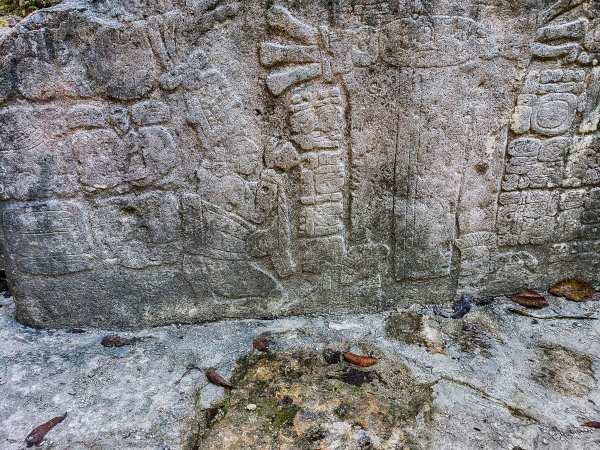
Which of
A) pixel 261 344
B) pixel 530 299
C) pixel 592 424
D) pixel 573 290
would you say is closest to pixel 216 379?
pixel 261 344

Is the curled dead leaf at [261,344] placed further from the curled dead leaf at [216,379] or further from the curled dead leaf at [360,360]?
the curled dead leaf at [360,360]

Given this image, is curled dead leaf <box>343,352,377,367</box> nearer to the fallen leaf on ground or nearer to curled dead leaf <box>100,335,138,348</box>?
curled dead leaf <box>100,335,138,348</box>

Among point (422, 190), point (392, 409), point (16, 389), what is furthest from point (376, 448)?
point (16, 389)

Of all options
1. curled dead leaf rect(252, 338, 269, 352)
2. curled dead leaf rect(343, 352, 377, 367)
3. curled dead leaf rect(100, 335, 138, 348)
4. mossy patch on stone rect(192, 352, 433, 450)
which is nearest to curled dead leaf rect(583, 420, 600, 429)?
mossy patch on stone rect(192, 352, 433, 450)

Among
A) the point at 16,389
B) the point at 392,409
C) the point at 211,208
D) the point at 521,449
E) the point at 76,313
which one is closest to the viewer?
the point at 521,449

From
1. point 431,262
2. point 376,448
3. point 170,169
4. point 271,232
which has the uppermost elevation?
point 170,169

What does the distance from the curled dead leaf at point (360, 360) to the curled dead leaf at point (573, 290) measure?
1.03m

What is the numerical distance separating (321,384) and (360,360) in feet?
0.67

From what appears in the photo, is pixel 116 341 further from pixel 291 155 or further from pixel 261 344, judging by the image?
pixel 291 155

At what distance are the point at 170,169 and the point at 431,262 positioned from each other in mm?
1258

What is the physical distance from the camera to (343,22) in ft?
5.63

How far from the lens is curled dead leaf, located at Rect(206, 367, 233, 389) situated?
1812 millimetres

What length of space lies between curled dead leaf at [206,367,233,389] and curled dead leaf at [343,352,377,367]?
1.65ft

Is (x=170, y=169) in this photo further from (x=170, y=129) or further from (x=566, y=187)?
(x=566, y=187)
